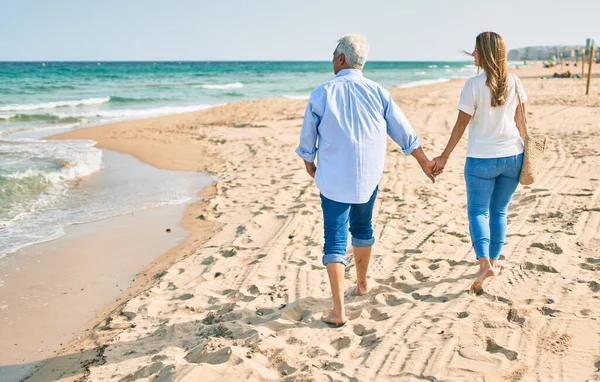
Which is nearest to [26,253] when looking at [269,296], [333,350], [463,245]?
[269,296]

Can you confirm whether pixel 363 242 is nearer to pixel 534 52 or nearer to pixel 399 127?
pixel 399 127

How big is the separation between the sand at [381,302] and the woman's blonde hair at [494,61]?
1.30 meters

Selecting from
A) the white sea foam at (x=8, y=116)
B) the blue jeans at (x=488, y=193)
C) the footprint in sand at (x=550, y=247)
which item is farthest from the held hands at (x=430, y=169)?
the white sea foam at (x=8, y=116)

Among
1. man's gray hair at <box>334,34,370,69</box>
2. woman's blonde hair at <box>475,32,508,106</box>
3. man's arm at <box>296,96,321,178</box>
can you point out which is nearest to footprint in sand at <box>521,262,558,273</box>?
woman's blonde hair at <box>475,32,508,106</box>

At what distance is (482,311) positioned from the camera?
3.40 m

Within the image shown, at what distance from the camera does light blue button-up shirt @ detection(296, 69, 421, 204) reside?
321 cm

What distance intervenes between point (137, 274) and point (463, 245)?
9.42 ft

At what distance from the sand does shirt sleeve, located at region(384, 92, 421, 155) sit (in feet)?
3.34

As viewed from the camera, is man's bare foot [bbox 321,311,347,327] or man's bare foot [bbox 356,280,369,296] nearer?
man's bare foot [bbox 321,311,347,327]

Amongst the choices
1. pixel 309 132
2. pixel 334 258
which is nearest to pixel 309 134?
pixel 309 132

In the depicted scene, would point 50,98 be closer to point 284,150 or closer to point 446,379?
point 284,150

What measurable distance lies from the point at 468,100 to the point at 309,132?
1.09 m

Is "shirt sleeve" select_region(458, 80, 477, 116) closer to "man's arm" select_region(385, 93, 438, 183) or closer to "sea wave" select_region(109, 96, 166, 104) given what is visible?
"man's arm" select_region(385, 93, 438, 183)

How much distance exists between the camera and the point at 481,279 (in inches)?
146
